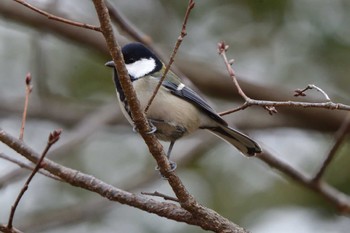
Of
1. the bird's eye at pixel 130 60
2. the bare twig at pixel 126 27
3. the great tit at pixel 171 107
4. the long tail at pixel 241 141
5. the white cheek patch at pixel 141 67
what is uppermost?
the bare twig at pixel 126 27

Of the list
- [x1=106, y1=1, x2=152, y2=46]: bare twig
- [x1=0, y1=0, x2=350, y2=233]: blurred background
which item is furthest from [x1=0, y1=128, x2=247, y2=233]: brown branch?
[x1=0, y1=0, x2=350, y2=233]: blurred background

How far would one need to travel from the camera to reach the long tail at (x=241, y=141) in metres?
3.04

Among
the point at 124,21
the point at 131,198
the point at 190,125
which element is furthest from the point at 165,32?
the point at 131,198

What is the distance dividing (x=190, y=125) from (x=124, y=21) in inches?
42.4

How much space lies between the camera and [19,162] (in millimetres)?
2367

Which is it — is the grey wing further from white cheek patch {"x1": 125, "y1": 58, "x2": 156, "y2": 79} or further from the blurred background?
the blurred background

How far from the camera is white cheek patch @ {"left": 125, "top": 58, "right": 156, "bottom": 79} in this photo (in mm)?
3059

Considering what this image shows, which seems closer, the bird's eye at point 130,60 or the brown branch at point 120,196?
the brown branch at point 120,196

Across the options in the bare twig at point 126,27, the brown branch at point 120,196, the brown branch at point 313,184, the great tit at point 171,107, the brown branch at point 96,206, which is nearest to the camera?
the brown branch at point 120,196

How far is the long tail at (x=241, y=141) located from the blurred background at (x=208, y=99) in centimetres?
142

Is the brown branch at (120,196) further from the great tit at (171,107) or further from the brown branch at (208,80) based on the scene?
the brown branch at (208,80)

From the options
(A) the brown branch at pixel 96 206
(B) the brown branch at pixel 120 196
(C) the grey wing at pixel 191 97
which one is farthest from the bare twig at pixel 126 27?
(B) the brown branch at pixel 120 196

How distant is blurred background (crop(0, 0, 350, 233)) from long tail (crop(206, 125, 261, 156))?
1.42m

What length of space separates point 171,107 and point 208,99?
173 centimetres
